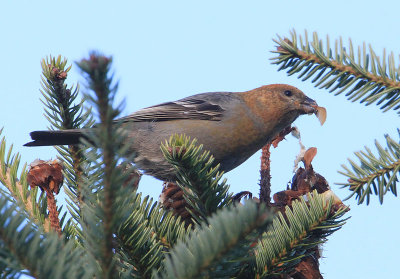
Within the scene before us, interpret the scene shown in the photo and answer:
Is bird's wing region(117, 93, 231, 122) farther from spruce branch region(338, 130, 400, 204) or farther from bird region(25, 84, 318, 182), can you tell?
spruce branch region(338, 130, 400, 204)

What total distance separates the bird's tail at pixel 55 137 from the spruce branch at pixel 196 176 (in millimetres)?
609

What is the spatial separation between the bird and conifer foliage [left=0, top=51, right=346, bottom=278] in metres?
1.55

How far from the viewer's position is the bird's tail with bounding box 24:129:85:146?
2.95m

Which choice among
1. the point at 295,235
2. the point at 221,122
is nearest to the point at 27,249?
the point at 295,235

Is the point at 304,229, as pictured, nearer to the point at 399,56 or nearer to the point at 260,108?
the point at 399,56

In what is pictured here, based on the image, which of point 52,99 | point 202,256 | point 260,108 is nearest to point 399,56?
point 202,256

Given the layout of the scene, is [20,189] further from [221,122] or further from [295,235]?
[221,122]

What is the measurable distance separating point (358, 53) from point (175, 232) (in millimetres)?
1466

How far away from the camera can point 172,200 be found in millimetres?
2936

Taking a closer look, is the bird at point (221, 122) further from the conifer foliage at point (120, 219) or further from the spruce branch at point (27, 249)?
the spruce branch at point (27, 249)

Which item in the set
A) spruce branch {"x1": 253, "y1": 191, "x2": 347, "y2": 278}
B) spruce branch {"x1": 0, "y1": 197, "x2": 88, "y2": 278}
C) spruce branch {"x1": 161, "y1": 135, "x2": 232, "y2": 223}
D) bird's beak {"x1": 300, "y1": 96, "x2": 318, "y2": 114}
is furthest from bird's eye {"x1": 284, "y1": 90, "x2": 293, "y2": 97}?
spruce branch {"x1": 0, "y1": 197, "x2": 88, "y2": 278}

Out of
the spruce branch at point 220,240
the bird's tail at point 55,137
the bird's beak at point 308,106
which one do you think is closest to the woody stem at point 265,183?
the bird's tail at point 55,137

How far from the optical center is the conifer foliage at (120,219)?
3.86 ft

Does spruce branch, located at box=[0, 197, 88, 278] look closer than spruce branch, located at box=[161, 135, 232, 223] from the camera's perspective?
Yes
